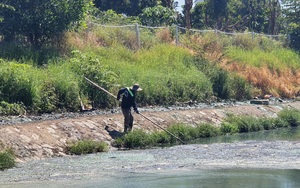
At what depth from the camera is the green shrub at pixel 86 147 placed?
23.4 m

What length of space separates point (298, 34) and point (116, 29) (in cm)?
2136

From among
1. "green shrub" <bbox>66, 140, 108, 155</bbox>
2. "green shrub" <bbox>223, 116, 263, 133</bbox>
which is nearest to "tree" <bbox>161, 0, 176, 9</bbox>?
"green shrub" <bbox>223, 116, 263, 133</bbox>

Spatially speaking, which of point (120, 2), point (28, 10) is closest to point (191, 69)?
point (28, 10)

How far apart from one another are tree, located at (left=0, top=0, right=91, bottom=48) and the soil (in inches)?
232

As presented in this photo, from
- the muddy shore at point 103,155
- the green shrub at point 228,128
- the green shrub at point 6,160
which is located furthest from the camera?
the green shrub at point 228,128

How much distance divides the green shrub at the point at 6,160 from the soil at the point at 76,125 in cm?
72

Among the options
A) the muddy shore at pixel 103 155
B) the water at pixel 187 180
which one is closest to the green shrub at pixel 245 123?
the muddy shore at pixel 103 155

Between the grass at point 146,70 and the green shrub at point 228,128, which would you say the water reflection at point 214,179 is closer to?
the grass at point 146,70

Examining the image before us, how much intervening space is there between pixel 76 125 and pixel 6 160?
17.6 ft

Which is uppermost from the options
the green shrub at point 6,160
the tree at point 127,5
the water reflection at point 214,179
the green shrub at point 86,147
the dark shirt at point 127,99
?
the tree at point 127,5

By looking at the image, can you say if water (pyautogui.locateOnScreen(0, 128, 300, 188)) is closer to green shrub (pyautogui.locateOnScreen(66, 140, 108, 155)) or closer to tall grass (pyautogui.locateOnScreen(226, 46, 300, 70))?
green shrub (pyautogui.locateOnScreen(66, 140, 108, 155))

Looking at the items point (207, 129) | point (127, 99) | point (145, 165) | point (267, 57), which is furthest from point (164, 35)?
point (145, 165)

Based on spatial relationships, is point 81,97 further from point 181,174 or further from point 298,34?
point 298,34

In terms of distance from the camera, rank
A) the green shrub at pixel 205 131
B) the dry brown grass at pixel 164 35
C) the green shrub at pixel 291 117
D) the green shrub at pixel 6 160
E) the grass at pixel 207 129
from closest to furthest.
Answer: the green shrub at pixel 6 160 < the grass at pixel 207 129 < the green shrub at pixel 205 131 < the green shrub at pixel 291 117 < the dry brown grass at pixel 164 35
